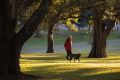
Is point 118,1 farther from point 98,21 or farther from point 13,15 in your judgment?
point 13,15

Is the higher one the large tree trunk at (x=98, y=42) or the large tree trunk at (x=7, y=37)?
the large tree trunk at (x=7, y=37)

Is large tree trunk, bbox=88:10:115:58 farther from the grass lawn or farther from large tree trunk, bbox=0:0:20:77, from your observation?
large tree trunk, bbox=0:0:20:77

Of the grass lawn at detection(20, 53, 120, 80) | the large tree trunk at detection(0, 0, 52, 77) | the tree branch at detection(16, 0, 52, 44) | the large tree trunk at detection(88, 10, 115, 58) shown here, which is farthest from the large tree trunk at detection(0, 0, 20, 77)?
the large tree trunk at detection(88, 10, 115, 58)

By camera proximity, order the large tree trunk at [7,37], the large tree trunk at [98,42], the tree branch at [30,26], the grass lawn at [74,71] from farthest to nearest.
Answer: the large tree trunk at [98,42] < the grass lawn at [74,71] < the tree branch at [30,26] < the large tree trunk at [7,37]

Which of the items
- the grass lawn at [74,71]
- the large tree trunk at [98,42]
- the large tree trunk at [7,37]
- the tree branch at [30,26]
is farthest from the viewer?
the large tree trunk at [98,42]

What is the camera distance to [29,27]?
17.9 meters

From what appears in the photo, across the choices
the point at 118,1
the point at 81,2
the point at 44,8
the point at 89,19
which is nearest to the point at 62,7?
→ the point at 81,2

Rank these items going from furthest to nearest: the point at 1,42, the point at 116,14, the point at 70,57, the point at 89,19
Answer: the point at 89,19 → the point at 116,14 → the point at 70,57 → the point at 1,42

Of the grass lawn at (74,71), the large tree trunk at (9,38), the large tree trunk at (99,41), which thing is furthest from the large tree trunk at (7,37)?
the large tree trunk at (99,41)

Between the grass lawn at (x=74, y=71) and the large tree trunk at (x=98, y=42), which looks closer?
the grass lawn at (x=74, y=71)

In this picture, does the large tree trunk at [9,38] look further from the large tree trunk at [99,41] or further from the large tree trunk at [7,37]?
the large tree trunk at [99,41]

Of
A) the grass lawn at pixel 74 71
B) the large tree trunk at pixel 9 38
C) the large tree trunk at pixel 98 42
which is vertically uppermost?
the large tree trunk at pixel 9 38

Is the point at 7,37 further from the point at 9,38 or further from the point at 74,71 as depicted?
the point at 74,71

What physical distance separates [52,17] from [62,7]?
317 cm
